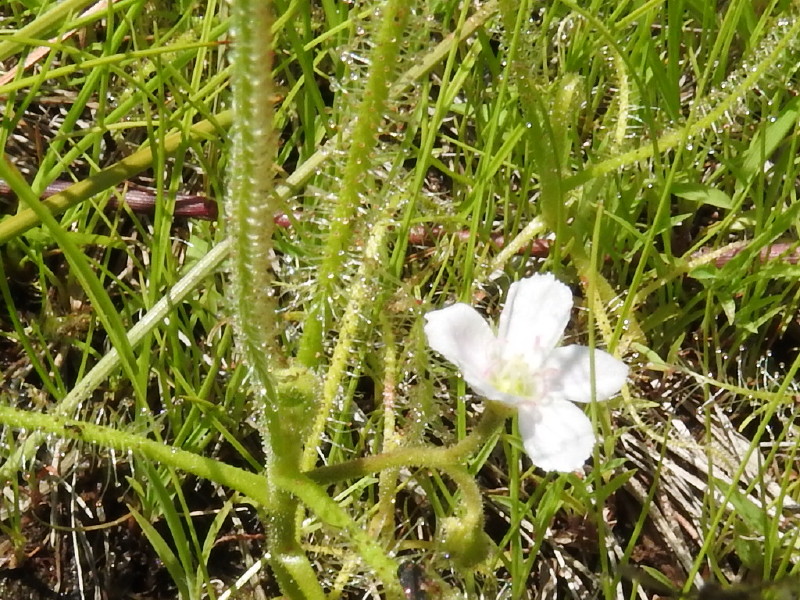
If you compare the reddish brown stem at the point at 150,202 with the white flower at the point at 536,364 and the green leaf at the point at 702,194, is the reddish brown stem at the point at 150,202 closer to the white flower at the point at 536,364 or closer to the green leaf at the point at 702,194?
the white flower at the point at 536,364

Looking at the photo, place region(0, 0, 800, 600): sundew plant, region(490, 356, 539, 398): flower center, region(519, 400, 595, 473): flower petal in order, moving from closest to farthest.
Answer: region(519, 400, 595, 473): flower petal → region(490, 356, 539, 398): flower center → region(0, 0, 800, 600): sundew plant

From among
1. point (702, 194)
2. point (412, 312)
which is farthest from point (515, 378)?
point (702, 194)

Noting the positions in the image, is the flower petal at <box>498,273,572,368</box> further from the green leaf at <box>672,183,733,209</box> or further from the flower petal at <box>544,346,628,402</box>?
the green leaf at <box>672,183,733,209</box>

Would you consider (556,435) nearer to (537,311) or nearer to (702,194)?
(537,311)

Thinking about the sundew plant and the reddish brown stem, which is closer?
the sundew plant

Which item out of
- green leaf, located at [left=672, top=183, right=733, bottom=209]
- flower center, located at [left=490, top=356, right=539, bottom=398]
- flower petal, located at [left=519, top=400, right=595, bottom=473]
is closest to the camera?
flower petal, located at [left=519, top=400, right=595, bottom=473]

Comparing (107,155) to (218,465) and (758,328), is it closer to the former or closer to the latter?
(218,465)

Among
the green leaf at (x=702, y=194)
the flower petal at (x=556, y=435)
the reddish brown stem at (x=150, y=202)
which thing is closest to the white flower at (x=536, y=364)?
the flower petal at (x=556, y=435)

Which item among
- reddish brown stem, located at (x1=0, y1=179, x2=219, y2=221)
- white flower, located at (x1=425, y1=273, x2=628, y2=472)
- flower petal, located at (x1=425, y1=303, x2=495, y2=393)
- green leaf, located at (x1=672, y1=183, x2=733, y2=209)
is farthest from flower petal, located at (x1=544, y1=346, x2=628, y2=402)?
reddish brown stem, located at (x1=0, y1=179, x2=219, y2=221)
